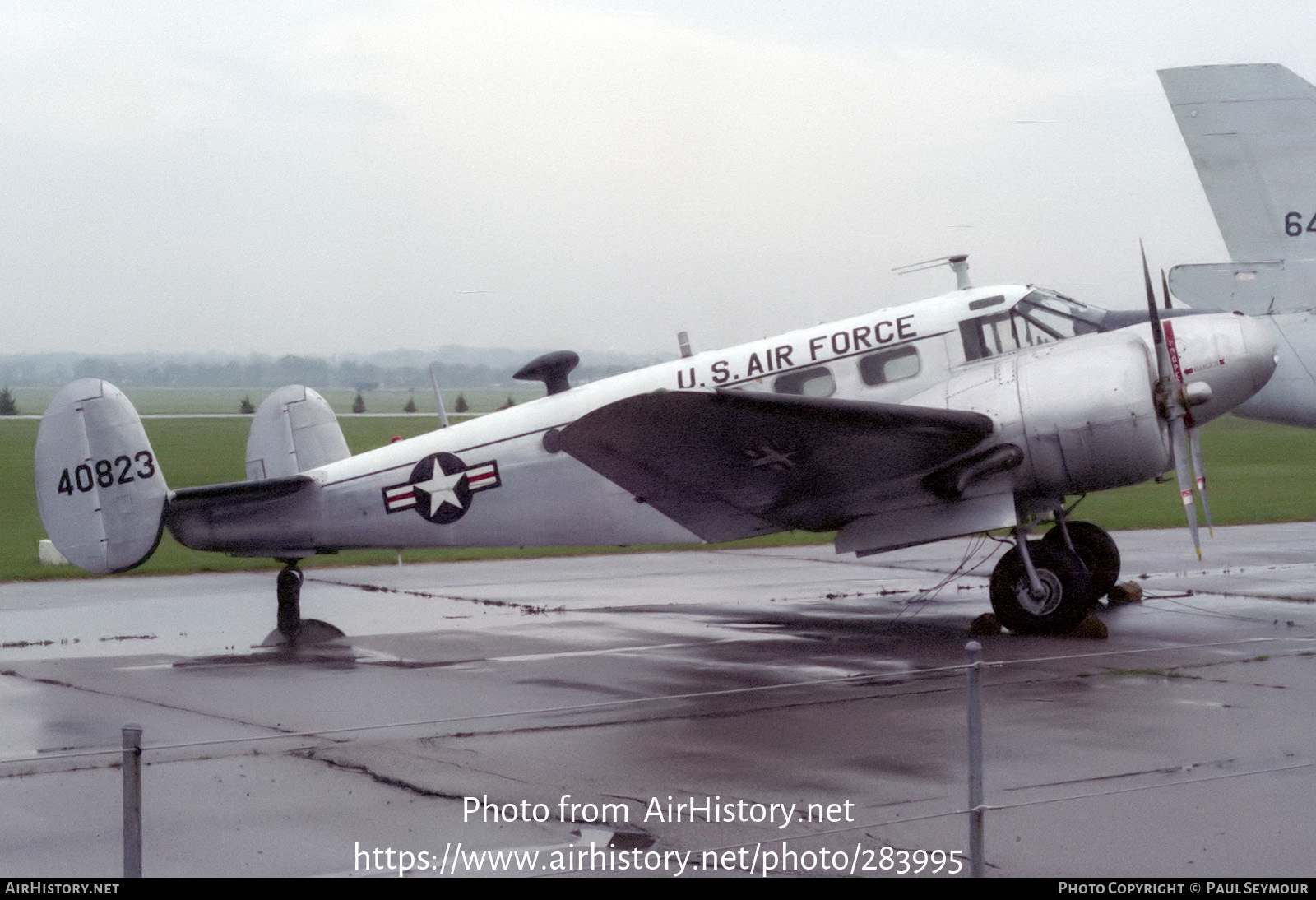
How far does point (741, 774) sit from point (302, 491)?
787cm

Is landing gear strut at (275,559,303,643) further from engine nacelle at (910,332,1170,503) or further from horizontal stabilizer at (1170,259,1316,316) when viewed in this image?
horizontal stabilizer at (1170,259,1316,316)

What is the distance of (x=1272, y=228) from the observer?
14555 mm

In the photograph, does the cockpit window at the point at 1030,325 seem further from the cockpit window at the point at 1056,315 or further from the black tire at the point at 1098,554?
the black tire at the point at 1098,554

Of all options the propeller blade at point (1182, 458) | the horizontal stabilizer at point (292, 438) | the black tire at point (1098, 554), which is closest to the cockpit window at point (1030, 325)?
the propeller blade at point (1182, 458)

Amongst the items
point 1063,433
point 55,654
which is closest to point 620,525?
point 1063,433

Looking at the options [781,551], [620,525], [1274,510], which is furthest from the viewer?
[1274,510]

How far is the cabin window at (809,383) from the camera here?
1344 cm

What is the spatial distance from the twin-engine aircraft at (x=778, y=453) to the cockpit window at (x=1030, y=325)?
2cm

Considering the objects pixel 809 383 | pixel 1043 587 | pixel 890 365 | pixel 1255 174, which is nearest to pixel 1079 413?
pixel 1043 587

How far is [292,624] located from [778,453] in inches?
203

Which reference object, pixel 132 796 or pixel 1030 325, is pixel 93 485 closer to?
pixel 1030 325

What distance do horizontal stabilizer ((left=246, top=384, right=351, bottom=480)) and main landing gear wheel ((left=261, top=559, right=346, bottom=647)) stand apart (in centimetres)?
148

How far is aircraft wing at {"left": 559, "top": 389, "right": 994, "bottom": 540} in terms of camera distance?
450 inches

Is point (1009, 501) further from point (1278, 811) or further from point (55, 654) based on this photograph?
point (55, 654)
